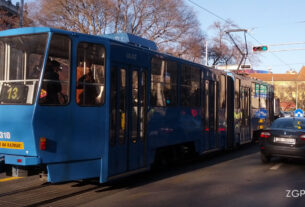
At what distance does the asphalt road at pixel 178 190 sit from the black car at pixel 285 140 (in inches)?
24.0

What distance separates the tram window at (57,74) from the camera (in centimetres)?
669

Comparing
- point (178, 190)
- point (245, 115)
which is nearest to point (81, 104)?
point (178, 190)

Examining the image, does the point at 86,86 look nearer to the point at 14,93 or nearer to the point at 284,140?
the point at 14,93

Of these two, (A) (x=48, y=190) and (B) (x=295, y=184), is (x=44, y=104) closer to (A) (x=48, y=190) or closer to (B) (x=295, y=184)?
(A) (x=48, y=190)

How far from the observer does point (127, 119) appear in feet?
26.8

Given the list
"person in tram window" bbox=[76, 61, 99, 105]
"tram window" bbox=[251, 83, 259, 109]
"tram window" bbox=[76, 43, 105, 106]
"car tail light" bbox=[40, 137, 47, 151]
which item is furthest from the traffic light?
"car tail light" bbox=[40, 137, 47, 151]

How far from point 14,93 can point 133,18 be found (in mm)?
25985

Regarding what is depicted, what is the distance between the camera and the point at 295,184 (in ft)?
29.6

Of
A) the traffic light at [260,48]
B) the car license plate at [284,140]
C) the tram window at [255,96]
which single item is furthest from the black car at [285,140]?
the traffic light at [260,48]

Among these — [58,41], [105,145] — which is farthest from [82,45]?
[105,145]

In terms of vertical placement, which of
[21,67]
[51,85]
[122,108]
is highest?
[21,67]

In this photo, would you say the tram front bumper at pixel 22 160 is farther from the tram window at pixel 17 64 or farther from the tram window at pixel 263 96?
the tram window at pixel 263 96

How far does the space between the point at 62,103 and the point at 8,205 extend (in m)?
2.08

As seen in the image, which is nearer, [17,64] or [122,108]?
[17,64]
